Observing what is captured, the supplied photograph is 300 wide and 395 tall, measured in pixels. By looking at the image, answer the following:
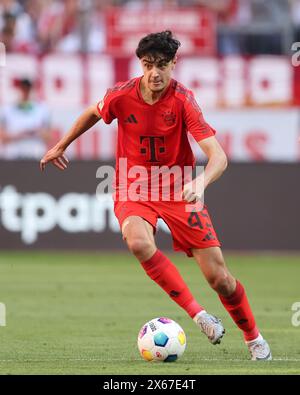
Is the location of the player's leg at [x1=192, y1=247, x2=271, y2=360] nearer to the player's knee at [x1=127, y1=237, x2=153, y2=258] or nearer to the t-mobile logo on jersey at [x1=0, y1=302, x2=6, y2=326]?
the player's knee at [x1=127, y1=237, x2=153, y2=258]

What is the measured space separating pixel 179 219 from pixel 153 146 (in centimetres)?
59

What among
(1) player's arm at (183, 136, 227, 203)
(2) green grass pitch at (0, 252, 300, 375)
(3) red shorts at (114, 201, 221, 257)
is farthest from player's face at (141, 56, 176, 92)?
(2) green grass pitch at (0, 252, 300, 375)

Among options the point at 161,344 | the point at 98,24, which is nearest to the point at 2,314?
the point at 161,344

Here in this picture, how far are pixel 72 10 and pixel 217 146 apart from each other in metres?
12.5

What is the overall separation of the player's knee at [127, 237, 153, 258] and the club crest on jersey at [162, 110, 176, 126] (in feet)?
3.00

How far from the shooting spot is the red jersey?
812cm

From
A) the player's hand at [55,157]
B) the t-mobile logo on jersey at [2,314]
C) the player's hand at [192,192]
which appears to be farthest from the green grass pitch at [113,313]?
the player's hand at [55,157]

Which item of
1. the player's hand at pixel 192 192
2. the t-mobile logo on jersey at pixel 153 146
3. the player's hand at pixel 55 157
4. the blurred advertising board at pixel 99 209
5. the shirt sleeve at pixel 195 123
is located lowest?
the blurred advertising board at pixel 99 209

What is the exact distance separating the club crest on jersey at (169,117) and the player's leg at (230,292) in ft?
3.14

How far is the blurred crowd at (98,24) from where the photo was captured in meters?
19.4

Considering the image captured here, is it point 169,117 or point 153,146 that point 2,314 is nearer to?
point 153,146

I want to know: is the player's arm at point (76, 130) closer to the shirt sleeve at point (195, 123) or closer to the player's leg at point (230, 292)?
the shirt sleeve at point (195, 123)
